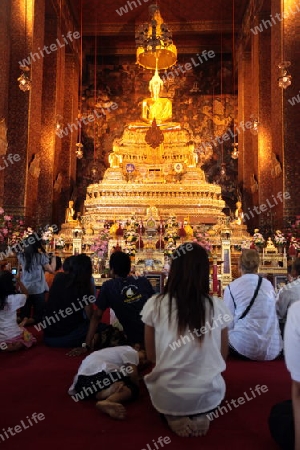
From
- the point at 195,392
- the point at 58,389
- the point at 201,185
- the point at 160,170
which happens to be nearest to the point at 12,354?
the point at 58,389

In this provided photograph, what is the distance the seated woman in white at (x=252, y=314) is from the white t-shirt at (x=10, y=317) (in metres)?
1.82

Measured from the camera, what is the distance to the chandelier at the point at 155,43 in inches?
494

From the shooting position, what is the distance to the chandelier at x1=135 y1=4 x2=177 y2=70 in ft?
41.2

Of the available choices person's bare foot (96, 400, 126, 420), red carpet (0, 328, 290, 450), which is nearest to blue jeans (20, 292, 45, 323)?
red carpet (0, 328, 290, 450)

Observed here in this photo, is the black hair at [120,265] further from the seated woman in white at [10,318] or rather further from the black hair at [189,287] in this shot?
the black hair at [189,287]

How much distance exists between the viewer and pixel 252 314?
324 cm

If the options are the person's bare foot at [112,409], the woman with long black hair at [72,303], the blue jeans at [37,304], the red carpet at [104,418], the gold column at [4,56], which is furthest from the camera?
the gold column at [4,56]

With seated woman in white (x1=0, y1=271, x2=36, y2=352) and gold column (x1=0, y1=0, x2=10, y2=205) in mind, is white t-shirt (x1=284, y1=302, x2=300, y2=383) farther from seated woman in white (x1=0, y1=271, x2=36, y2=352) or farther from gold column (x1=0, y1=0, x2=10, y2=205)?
gold column (x1=0, y1=0, x2=10, y2=205)

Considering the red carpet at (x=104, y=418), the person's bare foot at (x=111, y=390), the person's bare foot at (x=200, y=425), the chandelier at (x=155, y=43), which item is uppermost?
the chandelier at (x=155, y=43)

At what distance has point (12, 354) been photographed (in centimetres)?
371

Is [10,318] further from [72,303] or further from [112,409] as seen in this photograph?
[112,409]

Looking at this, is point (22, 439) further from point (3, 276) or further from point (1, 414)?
point (3, 276)

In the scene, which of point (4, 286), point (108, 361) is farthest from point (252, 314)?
point (4, 286)

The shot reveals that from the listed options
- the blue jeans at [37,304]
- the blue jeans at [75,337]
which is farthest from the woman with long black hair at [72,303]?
the blue jeans at [37,304]
